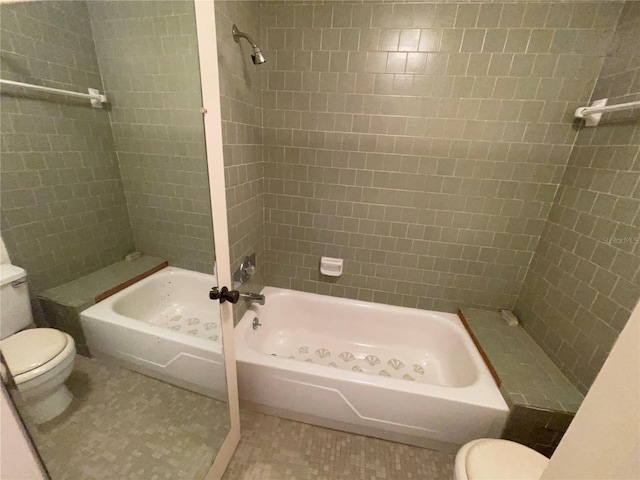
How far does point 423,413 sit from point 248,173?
1624 millimetres

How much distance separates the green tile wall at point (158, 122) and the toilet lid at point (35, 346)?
61 cm

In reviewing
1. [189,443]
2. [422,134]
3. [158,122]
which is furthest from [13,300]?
[422,134]

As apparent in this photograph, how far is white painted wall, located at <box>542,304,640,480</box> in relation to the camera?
31 cm

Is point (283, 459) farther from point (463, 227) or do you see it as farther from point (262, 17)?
point (262, 17)

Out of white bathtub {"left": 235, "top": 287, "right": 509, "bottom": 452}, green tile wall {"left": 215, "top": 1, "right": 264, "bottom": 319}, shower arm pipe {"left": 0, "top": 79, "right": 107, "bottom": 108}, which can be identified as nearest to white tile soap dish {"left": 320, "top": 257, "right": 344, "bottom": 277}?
white bathtub {"left": 235, "top": 287, "right": 509, "bottom": 452}

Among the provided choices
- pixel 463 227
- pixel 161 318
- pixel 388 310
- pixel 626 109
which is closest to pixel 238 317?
pixel 161 318

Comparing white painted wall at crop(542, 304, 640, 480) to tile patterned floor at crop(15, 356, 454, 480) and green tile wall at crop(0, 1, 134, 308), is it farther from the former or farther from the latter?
green tile wall at crop(0, 1, 134, 308)

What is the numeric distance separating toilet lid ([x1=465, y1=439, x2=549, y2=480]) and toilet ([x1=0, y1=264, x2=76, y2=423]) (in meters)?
1.36

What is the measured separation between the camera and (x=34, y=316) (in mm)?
→ 799

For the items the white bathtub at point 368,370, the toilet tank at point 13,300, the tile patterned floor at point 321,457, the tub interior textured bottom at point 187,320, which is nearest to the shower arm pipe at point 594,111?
the white bathtub at point 368,370

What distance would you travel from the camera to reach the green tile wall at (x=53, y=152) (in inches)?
35.9

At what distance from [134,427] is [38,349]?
69 cm

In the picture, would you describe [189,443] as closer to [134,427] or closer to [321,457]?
[134,427]

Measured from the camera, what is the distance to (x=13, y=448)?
415mm
